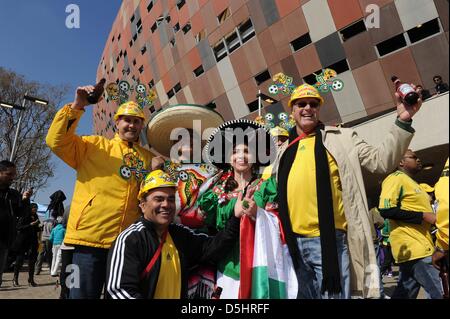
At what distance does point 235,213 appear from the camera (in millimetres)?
2512

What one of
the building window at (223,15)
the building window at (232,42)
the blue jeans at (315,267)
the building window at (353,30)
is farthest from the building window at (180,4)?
the blue jeans at (315,267)

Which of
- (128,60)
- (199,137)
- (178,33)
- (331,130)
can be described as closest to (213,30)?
(178,33)

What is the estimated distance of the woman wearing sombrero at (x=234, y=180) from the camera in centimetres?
246

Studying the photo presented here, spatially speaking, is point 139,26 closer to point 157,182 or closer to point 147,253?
point 157,182

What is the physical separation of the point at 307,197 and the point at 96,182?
1.70 meters

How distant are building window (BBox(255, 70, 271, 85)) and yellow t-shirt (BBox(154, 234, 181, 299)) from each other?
1492 centimetres

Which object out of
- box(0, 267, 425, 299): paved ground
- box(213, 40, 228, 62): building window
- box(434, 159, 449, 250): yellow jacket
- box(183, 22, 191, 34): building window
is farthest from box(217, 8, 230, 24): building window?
box(434, 159, 449, 250): yellow jacket

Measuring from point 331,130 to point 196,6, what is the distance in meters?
19.3

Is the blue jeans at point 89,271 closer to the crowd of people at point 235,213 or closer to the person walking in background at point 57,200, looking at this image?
the crowd of people at point 235,213

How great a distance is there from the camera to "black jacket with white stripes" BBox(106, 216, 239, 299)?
2.09m

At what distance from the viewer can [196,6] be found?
778 inches

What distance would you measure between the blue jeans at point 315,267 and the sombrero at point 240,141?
0.97 m

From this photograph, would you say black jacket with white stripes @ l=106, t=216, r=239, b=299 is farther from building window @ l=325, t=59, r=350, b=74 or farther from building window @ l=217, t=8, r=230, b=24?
building window @ l=217, t=8, r=230, b=24

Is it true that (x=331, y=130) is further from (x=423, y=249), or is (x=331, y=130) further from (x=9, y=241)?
(x=9, y=241)
